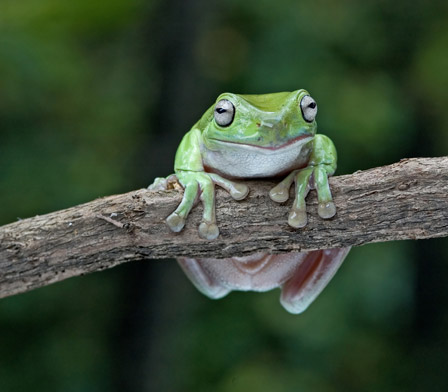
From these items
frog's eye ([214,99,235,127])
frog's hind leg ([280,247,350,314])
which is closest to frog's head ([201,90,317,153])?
frog's eye ([214,99,235,127])

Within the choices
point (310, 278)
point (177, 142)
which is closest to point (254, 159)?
point (310, 278)

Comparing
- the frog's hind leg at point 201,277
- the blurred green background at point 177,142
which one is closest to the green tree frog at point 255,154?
the frog's hind leg at point 201,277

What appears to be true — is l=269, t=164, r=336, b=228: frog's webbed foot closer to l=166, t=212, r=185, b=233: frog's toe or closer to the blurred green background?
l=166, t=212, r=185, b=233: frog's toe

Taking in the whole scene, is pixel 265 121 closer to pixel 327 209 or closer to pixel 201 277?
pixel 327 209

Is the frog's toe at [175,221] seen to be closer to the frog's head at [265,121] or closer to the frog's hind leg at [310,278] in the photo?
the frog's head at [265,121]

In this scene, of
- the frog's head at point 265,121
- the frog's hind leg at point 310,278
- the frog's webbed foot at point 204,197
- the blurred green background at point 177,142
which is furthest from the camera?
the blurred green background at point 177,142

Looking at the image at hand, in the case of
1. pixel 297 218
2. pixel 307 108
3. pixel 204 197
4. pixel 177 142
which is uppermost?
pixel 177 142
